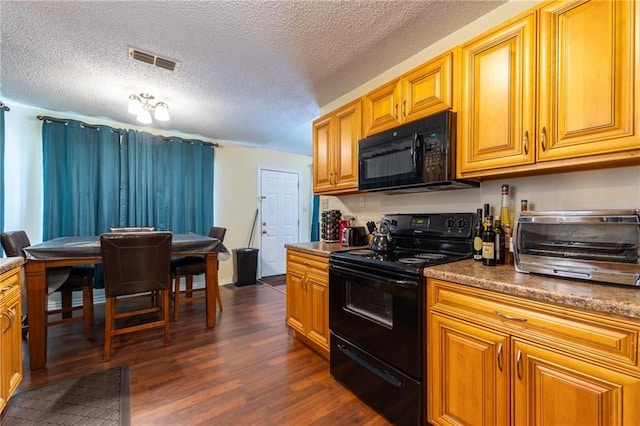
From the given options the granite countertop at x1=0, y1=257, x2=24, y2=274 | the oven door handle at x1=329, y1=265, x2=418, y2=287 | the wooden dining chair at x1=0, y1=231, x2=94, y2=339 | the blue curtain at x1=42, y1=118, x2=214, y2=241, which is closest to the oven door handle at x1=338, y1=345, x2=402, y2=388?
the oven door handle at x1=329, y1=265, x2=418, y2=287

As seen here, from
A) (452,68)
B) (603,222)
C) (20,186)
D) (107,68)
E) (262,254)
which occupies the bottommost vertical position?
(262,254)

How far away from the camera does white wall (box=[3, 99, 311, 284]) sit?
10.2ft

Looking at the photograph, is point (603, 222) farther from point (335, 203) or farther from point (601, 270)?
point (335, 203)

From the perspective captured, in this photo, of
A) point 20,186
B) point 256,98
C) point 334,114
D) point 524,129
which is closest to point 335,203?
point 334,114

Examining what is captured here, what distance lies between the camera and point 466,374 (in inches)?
49.6

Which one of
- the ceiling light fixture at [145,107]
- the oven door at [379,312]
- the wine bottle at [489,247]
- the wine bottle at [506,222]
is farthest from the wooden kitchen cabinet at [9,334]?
the wine bottle at [506,222]

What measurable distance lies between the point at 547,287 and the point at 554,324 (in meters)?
0.13

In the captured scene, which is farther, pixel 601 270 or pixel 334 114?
pixel 334 114

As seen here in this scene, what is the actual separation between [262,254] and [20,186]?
322 centimetres

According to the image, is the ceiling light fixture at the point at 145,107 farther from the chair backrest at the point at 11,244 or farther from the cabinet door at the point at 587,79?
the cabinet door at the point at 587,79

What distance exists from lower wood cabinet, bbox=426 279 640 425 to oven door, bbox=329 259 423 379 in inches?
3.2

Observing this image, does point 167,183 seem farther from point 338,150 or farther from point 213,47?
point 338,150

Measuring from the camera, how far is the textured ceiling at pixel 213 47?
164 centimetres

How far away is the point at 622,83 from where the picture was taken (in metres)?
1.08
